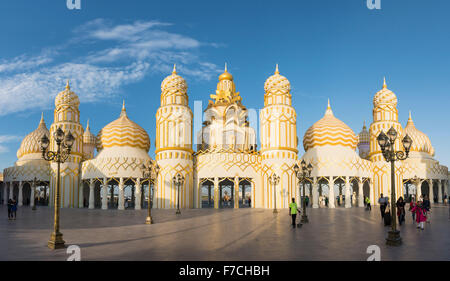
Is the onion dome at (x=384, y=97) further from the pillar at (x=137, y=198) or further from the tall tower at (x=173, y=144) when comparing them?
the pillar at (x=137, y=198)

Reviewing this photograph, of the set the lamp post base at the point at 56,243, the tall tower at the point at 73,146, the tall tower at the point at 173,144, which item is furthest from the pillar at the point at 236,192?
the lamp post base at the point at 56,243

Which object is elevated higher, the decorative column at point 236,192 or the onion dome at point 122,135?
the onion dome at point 122,135

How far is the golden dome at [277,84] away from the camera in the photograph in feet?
141

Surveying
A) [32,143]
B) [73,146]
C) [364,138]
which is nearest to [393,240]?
[73,146]

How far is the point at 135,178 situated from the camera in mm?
42531

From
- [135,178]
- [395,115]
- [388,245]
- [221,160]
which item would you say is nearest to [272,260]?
[388,245]

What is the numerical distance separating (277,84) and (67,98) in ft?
90.9

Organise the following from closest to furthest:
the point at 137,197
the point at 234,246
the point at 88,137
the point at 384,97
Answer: the point at 234,246 → the point at 137,197 → the point at 384,97 → the point at 88,137

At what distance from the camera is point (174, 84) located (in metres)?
43.2

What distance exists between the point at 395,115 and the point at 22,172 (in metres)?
53.0

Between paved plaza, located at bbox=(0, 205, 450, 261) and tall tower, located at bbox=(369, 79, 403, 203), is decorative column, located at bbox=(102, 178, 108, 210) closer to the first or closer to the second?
paved plaza, located at bbox=(0, 205, 450, 261)

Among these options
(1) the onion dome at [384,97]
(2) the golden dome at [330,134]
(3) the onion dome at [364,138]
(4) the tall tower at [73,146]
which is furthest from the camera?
(3) the onion dome at [364,138]

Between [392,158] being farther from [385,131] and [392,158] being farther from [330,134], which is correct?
[385,131]
